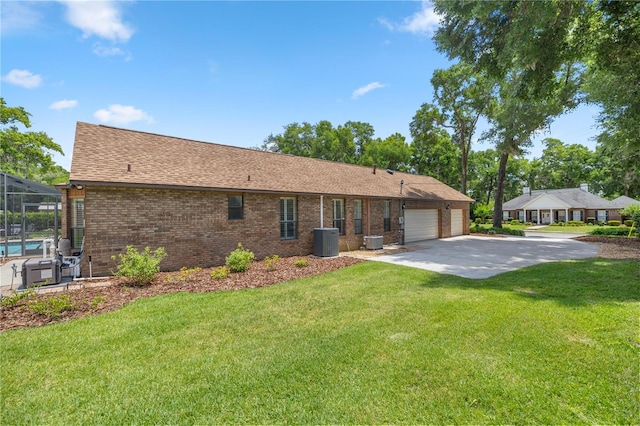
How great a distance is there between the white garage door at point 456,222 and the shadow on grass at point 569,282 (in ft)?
39.7

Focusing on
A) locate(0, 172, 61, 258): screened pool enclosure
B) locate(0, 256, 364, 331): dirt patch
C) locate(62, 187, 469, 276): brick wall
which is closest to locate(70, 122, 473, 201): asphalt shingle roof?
locate(62, 187, 469, 276): brick wall

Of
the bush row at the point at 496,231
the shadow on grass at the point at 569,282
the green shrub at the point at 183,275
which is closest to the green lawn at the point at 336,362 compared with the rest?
the shadow on grass at the point at 569,282

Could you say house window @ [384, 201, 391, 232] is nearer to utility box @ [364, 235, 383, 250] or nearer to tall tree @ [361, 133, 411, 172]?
utility box @ [364, 235, 383, 250]

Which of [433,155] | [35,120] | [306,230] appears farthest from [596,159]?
[35,120]

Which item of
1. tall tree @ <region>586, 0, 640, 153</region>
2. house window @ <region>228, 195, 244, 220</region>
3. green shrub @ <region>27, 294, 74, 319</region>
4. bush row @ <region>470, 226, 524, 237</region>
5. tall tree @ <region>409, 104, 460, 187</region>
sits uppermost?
tall tree @ <region>409, 104, 460, 187</region>

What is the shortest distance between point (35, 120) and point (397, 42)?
27869 millimetres

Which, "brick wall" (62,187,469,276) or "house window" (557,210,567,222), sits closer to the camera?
"brick wall" (62,187,469,276)

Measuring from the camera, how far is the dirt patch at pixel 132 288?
5.21m

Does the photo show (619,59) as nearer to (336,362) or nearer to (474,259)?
(474,259)

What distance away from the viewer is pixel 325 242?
11953 millimetres

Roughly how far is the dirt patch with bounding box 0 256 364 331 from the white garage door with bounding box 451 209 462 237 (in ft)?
47.2

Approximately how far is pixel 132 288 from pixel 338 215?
917 cm

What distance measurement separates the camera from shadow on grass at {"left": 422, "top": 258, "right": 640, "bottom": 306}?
6.09 metres

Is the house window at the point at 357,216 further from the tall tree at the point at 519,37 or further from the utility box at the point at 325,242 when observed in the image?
the tall tree at the point at 519,37
